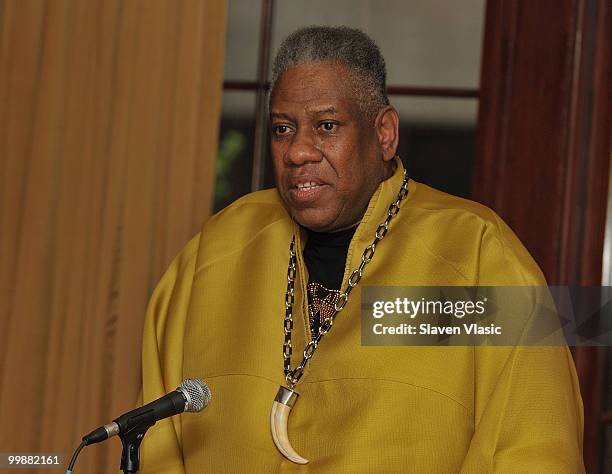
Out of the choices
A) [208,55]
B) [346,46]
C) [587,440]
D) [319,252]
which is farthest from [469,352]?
[208,55]

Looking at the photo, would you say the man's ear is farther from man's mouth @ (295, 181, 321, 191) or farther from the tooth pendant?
the tooth pendant

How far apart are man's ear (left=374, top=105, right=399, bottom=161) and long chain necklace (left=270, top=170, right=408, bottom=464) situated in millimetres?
84

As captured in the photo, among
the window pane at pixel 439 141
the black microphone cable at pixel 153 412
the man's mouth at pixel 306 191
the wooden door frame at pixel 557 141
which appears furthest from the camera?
the window pane at pixel 439 141

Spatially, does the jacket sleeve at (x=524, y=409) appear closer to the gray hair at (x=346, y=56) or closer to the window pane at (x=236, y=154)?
the gray hair at (x=346, y=56)

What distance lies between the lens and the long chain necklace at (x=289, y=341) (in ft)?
7.02

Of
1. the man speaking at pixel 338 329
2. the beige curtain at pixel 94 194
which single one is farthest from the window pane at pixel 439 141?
the man speaking at pixel 338 329

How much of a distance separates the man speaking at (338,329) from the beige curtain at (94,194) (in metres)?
0.56

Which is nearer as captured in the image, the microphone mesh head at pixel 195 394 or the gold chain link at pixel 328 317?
the microphone mesh head at pixel 195 394

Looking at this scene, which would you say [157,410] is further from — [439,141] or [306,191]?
[439,141]

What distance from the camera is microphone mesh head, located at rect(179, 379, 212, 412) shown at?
187cm

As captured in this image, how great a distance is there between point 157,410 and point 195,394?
79 mm

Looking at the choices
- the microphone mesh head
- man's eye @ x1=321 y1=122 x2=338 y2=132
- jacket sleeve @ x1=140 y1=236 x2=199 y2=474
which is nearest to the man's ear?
man's eye @ x1=321 y1=122 x2=338 y2=132

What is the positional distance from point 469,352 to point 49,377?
1.37m

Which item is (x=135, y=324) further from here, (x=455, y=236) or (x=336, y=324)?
(x=455, y=236)
